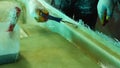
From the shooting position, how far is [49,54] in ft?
2.45

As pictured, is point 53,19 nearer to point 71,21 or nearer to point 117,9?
point 71,21

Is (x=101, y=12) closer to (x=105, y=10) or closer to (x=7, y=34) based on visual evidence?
(x=105, y=10)

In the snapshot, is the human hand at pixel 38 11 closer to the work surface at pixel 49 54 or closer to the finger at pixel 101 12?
the work surface at pixel 49 54

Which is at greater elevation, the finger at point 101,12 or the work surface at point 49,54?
the finger at point 101,12

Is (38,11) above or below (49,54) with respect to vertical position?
above

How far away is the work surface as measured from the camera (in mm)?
689

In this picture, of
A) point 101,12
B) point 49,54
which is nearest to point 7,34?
point 49,54

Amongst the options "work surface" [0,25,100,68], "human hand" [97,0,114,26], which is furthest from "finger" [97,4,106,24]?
"work surface" [0,25,100,68]

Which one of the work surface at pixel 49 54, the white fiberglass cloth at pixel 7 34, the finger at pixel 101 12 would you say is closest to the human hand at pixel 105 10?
the finger at pixel 101 12

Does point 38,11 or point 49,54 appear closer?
point 49,54

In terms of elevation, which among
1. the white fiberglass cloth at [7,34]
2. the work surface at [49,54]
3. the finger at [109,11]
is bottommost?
the work surface at [49,54]

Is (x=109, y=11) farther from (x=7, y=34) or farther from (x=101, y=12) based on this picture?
(x=7, y=34)

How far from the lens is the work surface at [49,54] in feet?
2.26

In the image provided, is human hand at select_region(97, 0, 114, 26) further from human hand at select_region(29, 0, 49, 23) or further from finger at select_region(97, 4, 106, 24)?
human hand at select_region(29, 0, 49, 23)
